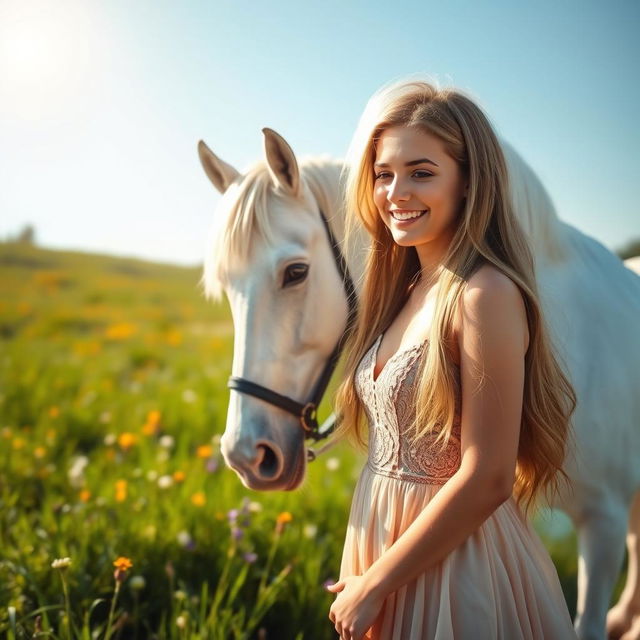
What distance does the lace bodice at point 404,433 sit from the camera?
4.00ft

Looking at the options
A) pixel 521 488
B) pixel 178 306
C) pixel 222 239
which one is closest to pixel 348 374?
pixel 521 488

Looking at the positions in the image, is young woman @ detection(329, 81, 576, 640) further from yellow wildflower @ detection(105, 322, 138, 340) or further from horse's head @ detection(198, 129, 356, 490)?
yellow wildflower @ detection(105, 322, 138, 340)

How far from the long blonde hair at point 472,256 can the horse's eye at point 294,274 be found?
17.2 inches

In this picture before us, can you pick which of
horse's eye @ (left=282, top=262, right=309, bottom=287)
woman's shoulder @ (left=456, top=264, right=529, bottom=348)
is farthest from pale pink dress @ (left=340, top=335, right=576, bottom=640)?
horse's eye @ (left=282, top=262, right=309, bottom=287)

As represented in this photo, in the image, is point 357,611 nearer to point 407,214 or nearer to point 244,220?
point 407,214

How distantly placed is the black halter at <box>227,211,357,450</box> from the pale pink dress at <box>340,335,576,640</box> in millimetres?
445

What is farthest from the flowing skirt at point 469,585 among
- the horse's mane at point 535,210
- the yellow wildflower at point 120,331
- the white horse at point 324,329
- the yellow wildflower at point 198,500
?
the yellow wildflower at point 120,331

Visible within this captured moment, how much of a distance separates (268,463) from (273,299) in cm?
52

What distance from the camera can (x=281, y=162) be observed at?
187 cm

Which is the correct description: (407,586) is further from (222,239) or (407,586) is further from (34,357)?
(34,357)

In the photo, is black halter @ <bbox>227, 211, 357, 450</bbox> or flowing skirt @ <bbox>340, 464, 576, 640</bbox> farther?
black halter @ <bbox>227, 211, 357, 450</bbox>

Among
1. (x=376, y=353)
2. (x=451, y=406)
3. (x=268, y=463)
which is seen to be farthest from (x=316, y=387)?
(x=451, y=406)

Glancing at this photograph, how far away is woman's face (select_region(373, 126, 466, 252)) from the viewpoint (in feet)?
4.04

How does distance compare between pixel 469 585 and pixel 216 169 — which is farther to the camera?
pixel 216 169
